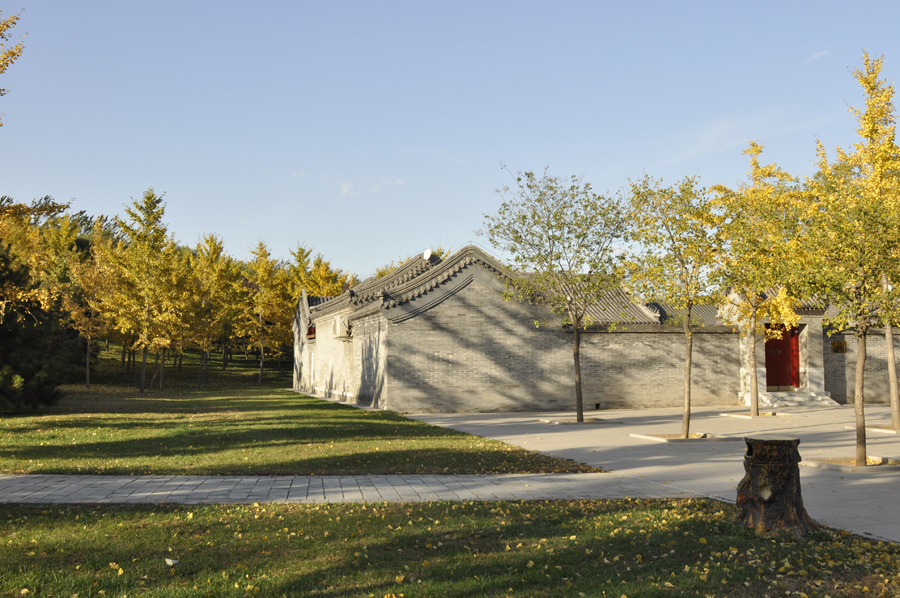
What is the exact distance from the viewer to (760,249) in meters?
15.8

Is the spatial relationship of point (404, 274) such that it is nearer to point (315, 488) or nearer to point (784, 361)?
point (784, 361)

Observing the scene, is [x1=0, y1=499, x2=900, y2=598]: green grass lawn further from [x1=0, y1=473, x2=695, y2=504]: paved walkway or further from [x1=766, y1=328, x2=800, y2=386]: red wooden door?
[x1=766, y1=328, x2=800, y2=386]: red wooden door

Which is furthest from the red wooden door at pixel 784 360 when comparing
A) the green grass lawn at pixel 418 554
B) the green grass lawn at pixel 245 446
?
the green grass lawn at pixel 418 554

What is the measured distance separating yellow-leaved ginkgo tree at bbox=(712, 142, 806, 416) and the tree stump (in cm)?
541

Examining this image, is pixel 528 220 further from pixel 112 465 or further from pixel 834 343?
pixel 834 343

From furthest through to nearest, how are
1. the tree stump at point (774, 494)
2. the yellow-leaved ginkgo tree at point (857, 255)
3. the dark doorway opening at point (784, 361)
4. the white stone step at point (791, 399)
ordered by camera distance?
the dark doorway opening at point (784, 361) → the white stone step at point (791, 399) → the yellow-leaved ginkgo tree at point (857, 255) → the tree stump at point (774, 494)

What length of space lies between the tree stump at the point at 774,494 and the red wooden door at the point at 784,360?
25236mm

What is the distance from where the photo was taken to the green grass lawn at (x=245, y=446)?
1173 cm

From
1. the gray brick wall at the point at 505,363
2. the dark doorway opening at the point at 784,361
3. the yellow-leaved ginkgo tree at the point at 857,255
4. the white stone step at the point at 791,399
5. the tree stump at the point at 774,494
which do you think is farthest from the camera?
the dark doorway opening at the point at 784,361

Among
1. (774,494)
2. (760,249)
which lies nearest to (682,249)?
(760,249)

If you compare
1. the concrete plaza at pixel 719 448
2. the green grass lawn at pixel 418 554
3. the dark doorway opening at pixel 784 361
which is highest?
the dark doorway opening at pixel 784 361

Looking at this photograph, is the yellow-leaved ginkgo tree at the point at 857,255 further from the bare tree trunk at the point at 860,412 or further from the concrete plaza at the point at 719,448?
the concrete plaza at the point at 719,448

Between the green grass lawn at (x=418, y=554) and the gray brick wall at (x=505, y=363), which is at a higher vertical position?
the gray brick wall at (x=505, y=363)

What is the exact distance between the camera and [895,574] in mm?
5805
